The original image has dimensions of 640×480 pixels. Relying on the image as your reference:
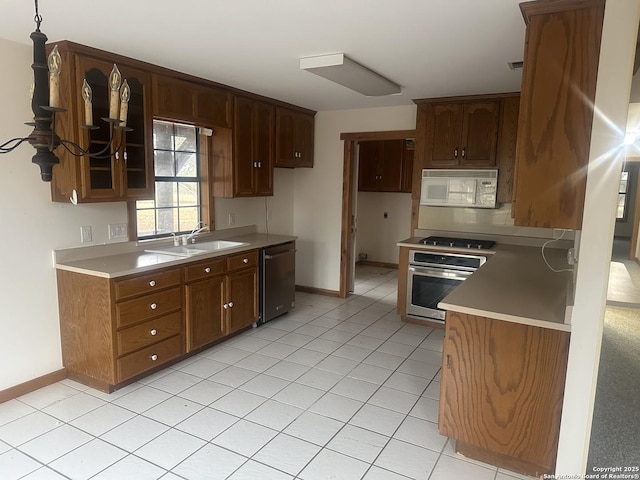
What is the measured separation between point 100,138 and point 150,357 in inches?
64.2

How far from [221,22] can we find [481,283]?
A: 87.7 inches

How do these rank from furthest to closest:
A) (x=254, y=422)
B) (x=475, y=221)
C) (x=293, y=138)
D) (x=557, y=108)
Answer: (x=293, y=138) → (x=475, y=221) → (x=254, y=422) → (x=557, y=108)

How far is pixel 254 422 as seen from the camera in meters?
2.63

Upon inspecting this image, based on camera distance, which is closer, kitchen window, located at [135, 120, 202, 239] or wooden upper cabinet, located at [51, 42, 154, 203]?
wooden upper cabinet, located at [51, 42, 154, 203]

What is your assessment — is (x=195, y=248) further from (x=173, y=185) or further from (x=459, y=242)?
(x=459, y=242)

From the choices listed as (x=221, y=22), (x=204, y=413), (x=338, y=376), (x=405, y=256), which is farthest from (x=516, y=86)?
(x=204, y=413)

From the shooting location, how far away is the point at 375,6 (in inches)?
85.0

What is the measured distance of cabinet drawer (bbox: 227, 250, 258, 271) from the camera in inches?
153

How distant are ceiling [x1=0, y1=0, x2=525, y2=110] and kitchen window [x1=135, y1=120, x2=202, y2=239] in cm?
69

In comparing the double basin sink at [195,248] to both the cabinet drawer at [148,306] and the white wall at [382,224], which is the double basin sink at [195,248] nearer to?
the cabinet drawer at [148,306]

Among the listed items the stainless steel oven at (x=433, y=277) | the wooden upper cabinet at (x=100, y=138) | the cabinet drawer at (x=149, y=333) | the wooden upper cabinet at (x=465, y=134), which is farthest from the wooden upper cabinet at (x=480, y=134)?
the cabinet drawer at (x=149, y=333)

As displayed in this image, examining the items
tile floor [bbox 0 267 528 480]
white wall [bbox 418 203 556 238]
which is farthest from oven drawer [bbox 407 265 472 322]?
white wall [bbox 418 203 556 238]

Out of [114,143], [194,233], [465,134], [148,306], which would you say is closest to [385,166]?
[465,134]

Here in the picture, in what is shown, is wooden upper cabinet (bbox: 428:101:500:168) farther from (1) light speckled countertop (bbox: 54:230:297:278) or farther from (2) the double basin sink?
(1) light speckled countertop (bbox: 54:230:297:278)
